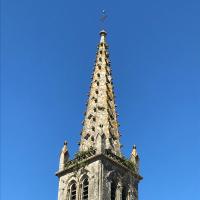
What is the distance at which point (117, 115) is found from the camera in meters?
56.4

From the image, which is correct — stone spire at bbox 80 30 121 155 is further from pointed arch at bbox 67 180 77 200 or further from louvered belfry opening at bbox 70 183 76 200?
louvered belfry opening at bbox 70 183 76 200

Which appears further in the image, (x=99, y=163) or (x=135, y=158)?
(x=135, y=158)

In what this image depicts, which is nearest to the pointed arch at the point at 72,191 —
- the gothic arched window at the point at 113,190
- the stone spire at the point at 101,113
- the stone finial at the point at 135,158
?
the gothic arched window at the point at 113,190

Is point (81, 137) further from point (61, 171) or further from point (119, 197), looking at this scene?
point (119, 197)

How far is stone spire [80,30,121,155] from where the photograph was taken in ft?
172

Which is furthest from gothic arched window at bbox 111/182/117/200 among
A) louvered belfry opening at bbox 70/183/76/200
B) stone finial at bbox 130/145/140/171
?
stone finial at bbox 130/145/140/171

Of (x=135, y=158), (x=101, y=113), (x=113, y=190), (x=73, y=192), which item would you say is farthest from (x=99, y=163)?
(x=101, y=113)

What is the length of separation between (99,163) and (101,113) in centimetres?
689

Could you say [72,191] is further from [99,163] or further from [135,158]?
[135,158]

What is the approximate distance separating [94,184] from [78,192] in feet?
6.12

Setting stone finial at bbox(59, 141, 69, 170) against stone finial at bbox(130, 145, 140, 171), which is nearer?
stone finial at bbox(59, 141, 69, 170)

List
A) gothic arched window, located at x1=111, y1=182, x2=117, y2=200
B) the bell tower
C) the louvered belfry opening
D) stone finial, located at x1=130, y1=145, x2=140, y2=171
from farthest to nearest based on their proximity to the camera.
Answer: stone finial, located at x1=130, y1=145, x2=140, y2=171 < the louvered belfry opening < gothic arched window, located at x1=111, y1=182, x2=117, y2=200 < the bell tower

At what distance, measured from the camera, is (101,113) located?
5450cm

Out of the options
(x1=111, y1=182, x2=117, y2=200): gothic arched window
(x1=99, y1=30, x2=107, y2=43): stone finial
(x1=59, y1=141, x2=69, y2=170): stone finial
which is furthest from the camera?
(x1=99, y1=30, x2=107, y2=43): stone finial
